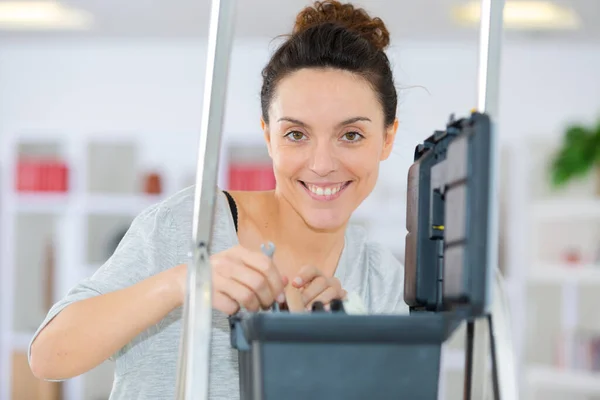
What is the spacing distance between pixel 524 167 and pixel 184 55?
241 cm

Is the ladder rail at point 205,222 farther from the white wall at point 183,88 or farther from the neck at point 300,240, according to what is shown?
the white wall at point 183,88

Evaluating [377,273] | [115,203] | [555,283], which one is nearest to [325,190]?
[377,273]

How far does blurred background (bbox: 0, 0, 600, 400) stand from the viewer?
15.3 feet

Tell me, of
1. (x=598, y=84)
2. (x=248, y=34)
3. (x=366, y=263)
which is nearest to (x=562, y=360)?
(x=598, y=84)

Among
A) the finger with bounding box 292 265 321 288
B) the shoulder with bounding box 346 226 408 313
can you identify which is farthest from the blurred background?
the finger with bounding box 292 265 321 288

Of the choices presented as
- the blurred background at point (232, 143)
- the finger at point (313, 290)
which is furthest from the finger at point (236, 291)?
the blurred background at point (232, 143)

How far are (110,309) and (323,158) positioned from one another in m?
0.32

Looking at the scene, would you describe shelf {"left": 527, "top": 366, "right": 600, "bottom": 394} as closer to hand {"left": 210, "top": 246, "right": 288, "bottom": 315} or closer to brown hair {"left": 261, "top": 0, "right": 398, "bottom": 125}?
brown hair {"left": 261, "top": 0, "right": 398, "bottom": 125}

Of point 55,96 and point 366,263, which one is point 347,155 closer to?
point 366,263

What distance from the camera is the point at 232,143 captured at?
5.18m

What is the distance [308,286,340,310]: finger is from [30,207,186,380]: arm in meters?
0.16

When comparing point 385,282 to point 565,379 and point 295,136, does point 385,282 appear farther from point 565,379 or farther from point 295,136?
point 565,379

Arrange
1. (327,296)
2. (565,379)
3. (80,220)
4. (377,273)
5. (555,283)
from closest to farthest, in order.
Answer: (327,296), (377,273), (565,379), (555,283), (80,220)

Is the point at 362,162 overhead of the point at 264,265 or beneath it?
overhead
